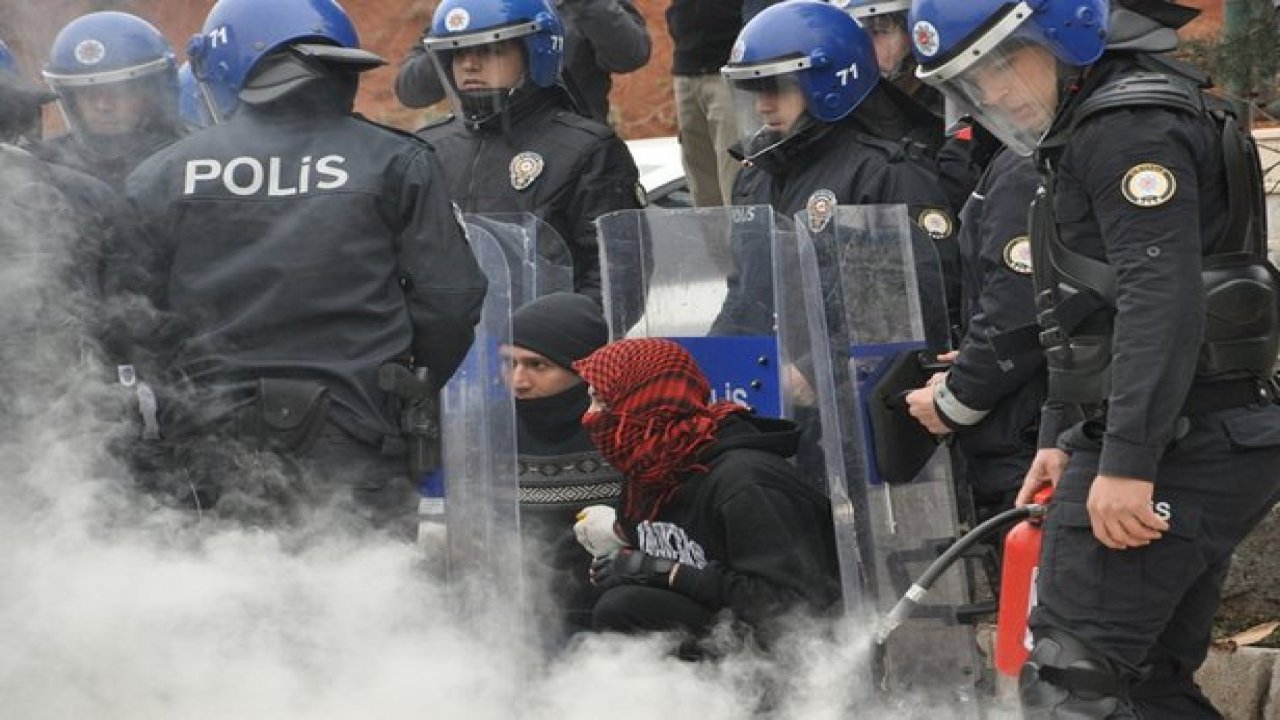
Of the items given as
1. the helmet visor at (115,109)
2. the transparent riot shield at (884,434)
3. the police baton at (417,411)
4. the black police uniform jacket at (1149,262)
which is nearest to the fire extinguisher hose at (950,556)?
the black police uniform jacket at (1149,262)

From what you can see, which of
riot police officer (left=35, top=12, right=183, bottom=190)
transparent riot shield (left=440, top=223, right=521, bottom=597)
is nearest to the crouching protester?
transparent riot shield (left=440, top=223, right=521, bottom=597)

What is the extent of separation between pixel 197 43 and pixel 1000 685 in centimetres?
287

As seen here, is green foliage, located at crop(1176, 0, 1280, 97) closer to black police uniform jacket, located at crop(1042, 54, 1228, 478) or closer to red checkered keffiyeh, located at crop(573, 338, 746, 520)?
red checkered keffiyeh, located at crop(573, 338, 746, 520)

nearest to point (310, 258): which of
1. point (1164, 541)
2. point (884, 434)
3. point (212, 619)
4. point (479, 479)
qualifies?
point (479, 479)

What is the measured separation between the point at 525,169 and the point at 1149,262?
330 centimetres

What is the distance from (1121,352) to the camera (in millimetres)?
4156

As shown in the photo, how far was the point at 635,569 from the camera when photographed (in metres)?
5.45

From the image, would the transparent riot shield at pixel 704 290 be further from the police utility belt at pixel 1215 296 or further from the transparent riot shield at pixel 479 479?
the police utility belt at pixel 1215 296

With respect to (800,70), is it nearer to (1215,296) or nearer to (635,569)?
(635,569)

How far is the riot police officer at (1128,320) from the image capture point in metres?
4.14

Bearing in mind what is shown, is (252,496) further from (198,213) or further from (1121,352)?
(1121,352)

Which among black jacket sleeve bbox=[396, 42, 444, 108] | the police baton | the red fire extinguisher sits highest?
black jacket sleeve bbox=[396, 42, 444, 108]

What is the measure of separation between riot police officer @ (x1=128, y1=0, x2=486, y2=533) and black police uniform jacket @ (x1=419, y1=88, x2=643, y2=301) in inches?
60.5

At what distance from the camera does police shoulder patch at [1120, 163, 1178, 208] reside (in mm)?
4133
